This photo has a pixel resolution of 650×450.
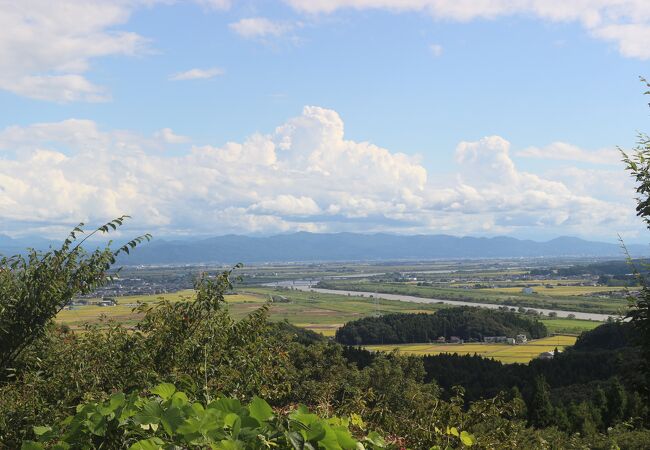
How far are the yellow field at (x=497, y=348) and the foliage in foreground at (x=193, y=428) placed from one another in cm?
8648

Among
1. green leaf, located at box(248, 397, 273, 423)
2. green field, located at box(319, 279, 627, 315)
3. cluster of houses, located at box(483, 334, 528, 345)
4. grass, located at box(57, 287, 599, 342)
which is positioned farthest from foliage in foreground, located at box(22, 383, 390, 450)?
green field, located at box(319, 279, 627, 315)

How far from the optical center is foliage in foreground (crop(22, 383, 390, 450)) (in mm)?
2818

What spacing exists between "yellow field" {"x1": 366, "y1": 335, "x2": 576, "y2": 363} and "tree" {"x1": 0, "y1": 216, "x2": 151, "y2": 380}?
78961mm

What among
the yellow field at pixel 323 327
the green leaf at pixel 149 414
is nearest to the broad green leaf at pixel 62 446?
the green leaf at pixel 149 414

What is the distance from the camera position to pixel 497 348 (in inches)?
3893

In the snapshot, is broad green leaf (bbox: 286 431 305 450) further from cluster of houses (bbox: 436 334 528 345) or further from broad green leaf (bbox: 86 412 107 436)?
cluster of houses (bbox: 436 334 528 345)

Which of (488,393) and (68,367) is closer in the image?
(68,367)

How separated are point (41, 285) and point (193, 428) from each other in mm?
8914

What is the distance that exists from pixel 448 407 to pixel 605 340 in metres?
83.4

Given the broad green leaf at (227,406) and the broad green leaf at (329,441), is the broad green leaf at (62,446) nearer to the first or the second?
the broad green leaf at (227,406)

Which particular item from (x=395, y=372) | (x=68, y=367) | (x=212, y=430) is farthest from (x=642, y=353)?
(x=395, y=372)

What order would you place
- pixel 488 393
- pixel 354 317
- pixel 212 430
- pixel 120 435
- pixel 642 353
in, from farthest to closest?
pixel 354 317 → pixel 488 393 → pixel 642 353 → pixel 120 435 → pixel 212 430

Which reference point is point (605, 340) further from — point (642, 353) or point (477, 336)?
point (642, 353)

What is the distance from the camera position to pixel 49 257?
11.3 m
